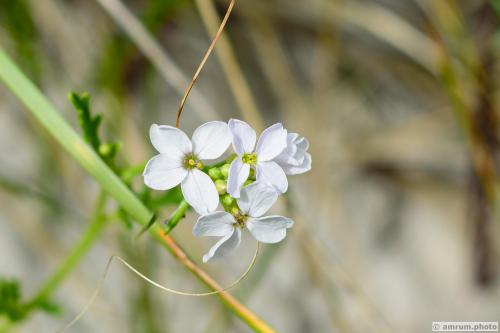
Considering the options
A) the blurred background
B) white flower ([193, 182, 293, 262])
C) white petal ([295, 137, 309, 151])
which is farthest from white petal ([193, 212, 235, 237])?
the blurred background

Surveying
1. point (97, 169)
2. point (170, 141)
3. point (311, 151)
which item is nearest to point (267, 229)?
point (170, 141)

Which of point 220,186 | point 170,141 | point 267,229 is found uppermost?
point 170,141

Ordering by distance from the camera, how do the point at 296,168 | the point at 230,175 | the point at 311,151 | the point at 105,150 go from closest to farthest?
the point at 230,175
the point at 296,168
the point at 105,150
the point at 311,151

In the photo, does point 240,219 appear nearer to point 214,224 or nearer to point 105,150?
point 214,224

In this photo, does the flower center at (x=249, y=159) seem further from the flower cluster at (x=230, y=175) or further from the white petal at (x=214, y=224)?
the white petal at (x=214, y=224)

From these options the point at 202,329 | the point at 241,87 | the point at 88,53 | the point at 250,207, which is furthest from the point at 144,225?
the point at 88,53

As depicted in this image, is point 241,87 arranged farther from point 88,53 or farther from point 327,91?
point 88,53

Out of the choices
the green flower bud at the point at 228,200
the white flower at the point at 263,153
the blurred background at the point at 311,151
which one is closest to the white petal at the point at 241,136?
the white flower at the point at 263,153
